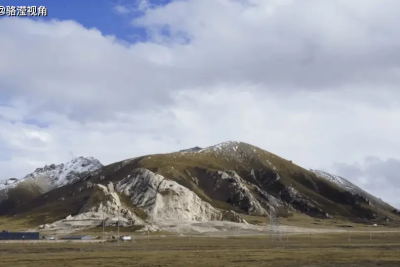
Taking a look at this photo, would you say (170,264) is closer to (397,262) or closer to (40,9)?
(397,262)

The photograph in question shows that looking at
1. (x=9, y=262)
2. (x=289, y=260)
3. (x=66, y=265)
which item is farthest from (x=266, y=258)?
(x=9, y=262)

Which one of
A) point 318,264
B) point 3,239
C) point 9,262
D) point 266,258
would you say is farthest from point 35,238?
point 318,264

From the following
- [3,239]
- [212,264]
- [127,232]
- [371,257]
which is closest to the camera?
[212,264]

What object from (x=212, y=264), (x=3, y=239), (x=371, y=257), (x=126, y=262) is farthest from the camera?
(x=3, y=239)

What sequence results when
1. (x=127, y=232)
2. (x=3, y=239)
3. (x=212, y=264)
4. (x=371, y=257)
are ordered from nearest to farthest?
(x=212, y=264) → (x=371, y=257) → (x=3, y=239) → (x=127, y=232)

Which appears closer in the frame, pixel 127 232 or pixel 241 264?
pixel 241 264

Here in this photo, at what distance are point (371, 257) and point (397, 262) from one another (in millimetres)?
8245

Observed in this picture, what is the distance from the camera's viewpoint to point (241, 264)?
65.2 meters

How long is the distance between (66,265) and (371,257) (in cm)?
4145

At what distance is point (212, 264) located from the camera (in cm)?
6525

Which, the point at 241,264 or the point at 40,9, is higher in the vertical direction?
the point at 40,9

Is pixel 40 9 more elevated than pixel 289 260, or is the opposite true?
pixel 40 9

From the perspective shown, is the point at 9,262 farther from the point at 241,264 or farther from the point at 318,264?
the point at 318,264

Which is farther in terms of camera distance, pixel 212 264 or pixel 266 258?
pixel 266 258
